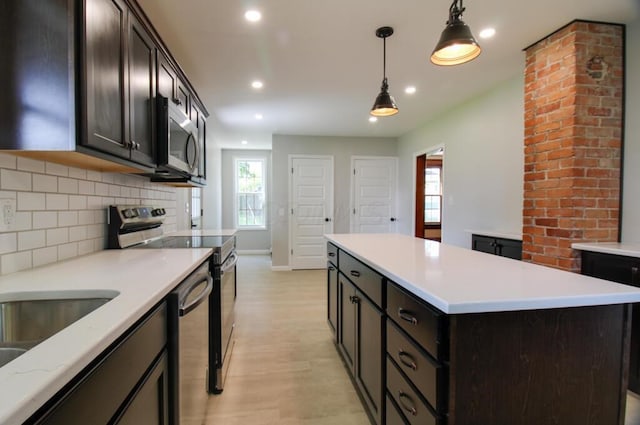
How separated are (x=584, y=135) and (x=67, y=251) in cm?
340

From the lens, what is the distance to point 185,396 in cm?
128

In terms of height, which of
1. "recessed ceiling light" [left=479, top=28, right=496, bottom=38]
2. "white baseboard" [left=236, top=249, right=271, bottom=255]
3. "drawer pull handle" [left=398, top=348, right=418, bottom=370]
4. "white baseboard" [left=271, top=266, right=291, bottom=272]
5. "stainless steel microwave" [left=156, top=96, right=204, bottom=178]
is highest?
"recessed ceiling light" [left=479, top=28, right=496, bottom=38]

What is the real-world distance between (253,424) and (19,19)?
207cm

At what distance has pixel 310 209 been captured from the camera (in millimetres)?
5637

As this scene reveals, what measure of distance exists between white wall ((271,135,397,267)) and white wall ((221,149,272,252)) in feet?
5.34

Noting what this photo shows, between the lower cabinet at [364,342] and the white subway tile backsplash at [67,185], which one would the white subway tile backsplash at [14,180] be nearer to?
the white subway tile backsplash at [67,185]

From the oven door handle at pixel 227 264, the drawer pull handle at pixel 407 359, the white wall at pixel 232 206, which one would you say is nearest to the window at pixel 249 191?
the white wall at pixel 232 206

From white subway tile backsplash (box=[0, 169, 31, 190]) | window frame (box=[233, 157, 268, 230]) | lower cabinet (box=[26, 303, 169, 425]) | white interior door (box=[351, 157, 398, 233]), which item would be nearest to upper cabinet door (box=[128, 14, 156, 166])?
white subway tile backsplash (box=[0, 169, 31, 190])

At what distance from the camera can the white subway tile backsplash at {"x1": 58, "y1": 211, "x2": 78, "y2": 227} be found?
1480 mm

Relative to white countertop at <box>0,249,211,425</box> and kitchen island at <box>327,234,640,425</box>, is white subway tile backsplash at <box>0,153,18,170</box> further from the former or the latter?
kitchen island at <box>327,234,640,425</box>

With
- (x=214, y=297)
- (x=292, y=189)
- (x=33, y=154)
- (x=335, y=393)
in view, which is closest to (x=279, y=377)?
(x=335, y=393)

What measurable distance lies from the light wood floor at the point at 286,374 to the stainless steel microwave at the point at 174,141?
151 cm

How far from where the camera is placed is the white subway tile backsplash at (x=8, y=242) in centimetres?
117

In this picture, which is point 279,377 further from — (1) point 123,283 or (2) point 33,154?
(2) point 33,154
